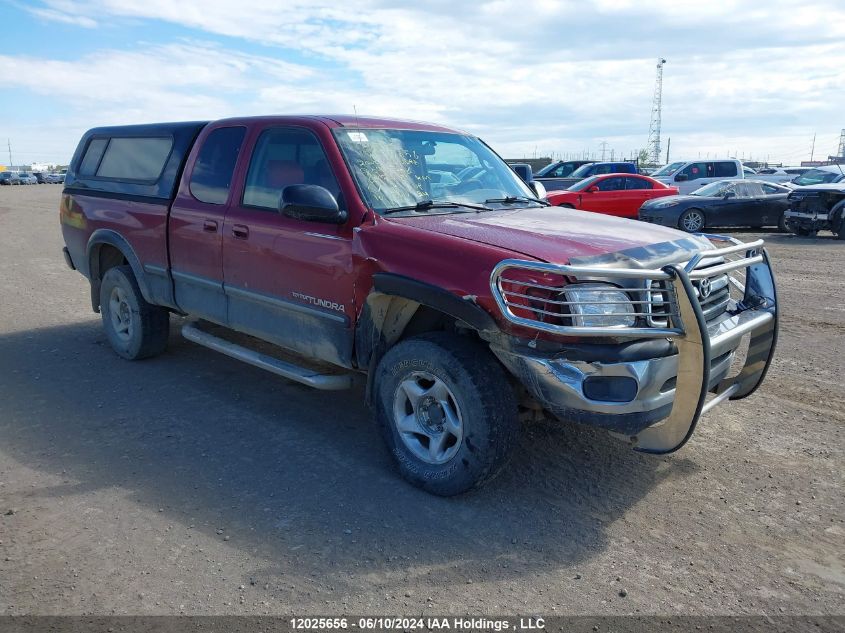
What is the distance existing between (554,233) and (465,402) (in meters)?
1.08

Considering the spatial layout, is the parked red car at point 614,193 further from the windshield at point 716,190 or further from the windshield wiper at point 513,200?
the windshield wiper at point 513,200

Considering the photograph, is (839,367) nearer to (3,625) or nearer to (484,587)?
(484,587)

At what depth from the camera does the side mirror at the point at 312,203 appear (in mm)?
4109

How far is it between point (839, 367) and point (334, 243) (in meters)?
4.52

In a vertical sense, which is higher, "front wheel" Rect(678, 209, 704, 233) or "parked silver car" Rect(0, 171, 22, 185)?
"parked silver car" Rect(0, 171, 22, 185)

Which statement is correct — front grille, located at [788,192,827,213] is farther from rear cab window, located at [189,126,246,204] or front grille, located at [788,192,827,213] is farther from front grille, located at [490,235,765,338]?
rear cab window, located at [189,126,246,204]

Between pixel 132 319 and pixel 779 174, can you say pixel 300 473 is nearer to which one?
pixel 132 319

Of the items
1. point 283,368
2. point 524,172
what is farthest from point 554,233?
point 524,172

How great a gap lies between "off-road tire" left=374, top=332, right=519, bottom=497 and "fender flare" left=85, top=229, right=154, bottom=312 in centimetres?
302

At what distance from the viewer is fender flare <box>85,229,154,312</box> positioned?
236 inches

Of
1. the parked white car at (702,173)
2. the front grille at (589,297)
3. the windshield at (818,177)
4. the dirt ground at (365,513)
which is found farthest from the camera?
the parked white car at (702,173)

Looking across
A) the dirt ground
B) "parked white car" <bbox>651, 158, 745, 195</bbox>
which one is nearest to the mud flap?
the dirt ground

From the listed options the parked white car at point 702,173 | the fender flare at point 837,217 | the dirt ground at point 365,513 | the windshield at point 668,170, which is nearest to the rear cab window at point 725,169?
the parked white car at point 702,173

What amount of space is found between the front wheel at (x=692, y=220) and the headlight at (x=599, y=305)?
1452cm
